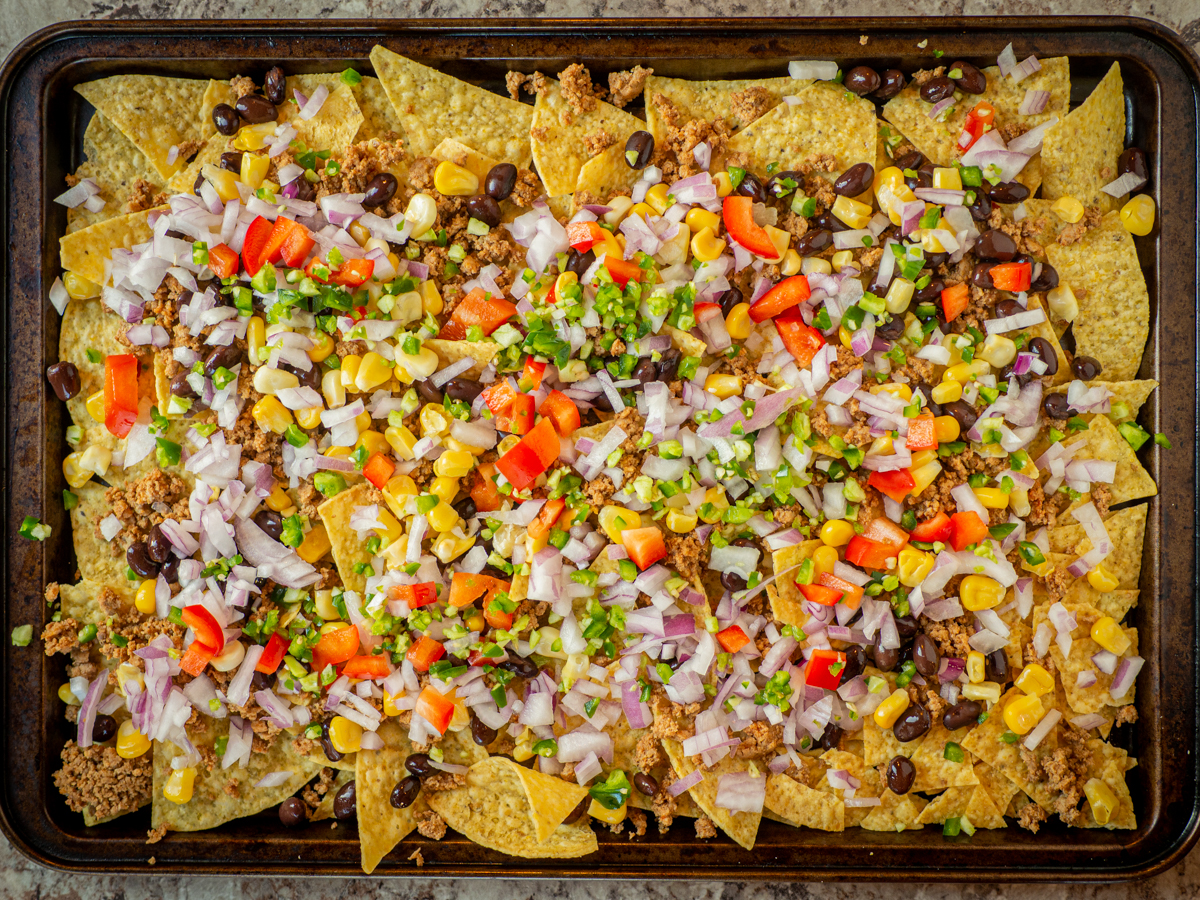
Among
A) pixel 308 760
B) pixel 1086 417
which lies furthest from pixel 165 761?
pixel 1086 417

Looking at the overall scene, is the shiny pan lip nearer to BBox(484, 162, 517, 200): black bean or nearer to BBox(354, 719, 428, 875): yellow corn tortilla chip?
BBox(354, 719, 428, 875): yellow corn tortilla chip

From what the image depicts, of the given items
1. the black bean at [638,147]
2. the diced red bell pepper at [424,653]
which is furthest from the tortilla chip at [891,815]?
the black bean at [638,147]

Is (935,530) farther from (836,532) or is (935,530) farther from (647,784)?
(647,784)

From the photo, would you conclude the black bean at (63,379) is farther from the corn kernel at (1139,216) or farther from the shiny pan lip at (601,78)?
the corn kernel at (1139,216)

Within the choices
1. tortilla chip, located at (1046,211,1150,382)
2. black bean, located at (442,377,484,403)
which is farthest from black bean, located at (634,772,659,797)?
tortilla chip, located at (1046,211,1150,382)

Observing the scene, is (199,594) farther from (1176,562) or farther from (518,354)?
(1176,562)

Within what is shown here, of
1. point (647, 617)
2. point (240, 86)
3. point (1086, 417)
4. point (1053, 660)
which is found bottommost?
point (1053, 660)

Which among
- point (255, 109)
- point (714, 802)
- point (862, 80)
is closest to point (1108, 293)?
point (862, 80)
